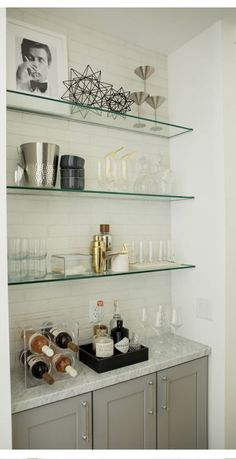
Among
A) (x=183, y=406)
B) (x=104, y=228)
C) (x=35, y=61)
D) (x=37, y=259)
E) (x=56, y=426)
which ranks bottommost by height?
(x=183, y=406)

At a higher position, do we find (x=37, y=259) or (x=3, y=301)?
(x=37, y=259)

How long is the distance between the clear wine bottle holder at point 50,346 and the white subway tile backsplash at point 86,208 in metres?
0.02

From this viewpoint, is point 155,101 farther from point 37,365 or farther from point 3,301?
point 37,365

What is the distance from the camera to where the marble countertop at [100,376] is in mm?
1530

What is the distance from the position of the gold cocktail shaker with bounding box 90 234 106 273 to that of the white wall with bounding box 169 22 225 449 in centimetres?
68

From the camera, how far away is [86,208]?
2.11 m

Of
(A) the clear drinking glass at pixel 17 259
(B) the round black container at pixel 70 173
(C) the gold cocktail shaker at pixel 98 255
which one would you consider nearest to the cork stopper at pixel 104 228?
(C) the gold cocktail shaker at pixel 98 255

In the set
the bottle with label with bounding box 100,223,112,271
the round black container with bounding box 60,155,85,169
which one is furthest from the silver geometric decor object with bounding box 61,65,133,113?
the bottle with label with bounding box 100,223,112,271

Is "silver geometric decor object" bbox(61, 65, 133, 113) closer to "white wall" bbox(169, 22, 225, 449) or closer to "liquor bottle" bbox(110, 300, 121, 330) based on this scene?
"white wall" bbox(169, 22, 225, 449)

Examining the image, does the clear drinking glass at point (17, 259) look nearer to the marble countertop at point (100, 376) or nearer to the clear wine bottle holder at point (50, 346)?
the clear wine bottle holder at point (50, 346)

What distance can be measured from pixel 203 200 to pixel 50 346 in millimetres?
1295

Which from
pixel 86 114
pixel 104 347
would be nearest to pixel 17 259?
pixel 104 347

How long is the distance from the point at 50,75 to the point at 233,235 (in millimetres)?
1466
